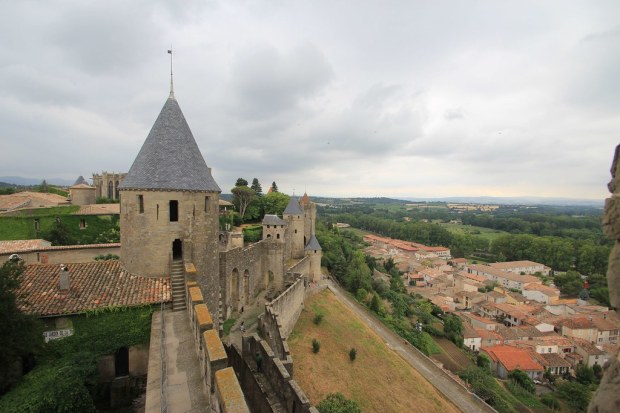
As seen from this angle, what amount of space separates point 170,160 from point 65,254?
43.9 ft

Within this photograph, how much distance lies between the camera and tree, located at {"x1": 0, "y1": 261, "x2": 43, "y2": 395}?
859 cm

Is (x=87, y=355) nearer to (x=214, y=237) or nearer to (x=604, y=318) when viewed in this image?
(x=214, y=237)

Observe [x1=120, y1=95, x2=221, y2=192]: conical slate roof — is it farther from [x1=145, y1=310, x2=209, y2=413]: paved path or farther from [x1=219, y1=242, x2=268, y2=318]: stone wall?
[x1=219, y1=242, x2=268, y2=318]: stone wall

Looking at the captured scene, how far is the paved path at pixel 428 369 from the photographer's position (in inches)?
1077

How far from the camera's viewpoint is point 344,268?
5125 cm

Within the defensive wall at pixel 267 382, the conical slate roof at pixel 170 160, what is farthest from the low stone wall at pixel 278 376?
the conical slate roof at pixel 170 160

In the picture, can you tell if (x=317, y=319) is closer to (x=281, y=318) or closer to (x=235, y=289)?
(x=281, y=318)

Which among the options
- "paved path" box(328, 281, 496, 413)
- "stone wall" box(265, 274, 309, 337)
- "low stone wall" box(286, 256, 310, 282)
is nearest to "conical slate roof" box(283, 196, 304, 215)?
"low stone wall" box(286, 256, 310, 282)

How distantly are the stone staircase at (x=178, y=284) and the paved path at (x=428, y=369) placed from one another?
2578 centimetres

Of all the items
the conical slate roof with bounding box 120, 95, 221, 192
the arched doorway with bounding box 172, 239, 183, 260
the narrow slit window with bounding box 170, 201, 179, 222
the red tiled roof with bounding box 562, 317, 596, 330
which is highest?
the conical slate roof with bounding box 120, 95, 221, 192

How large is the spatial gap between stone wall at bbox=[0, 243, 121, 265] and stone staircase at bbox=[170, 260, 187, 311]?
11.6 metres

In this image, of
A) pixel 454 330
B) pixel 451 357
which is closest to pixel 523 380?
pixel 451 357

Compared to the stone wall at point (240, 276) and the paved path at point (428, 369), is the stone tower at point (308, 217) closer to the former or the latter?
the paved path at point (428, 369)

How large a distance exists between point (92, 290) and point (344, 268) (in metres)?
42.6
